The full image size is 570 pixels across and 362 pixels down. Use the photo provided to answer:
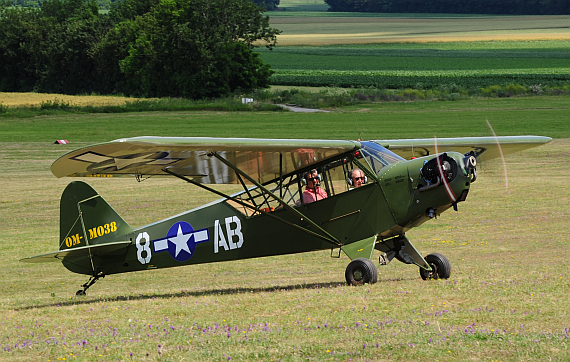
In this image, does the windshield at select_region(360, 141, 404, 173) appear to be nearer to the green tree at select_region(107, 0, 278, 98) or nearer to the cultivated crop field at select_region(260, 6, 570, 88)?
the green tree at select_region(107, 0, 278, 98)

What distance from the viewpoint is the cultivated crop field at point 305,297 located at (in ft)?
23.0

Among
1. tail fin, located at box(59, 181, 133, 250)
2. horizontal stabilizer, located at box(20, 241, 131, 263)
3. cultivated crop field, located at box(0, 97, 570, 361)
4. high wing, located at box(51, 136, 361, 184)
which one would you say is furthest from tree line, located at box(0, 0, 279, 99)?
high wing, located at box(51, 136, 361, 184)

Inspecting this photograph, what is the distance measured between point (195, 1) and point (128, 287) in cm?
6874

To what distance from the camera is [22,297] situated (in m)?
12.3

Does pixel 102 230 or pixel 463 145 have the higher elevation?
pixel 463 145

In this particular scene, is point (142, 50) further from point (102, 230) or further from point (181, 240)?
point (181, 240)

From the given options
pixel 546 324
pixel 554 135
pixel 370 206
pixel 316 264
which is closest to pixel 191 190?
pixel 316 264

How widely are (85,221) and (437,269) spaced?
599 centimetres

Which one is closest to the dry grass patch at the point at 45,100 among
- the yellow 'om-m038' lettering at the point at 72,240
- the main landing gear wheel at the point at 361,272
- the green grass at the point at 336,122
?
the green grass at the point at 336,122

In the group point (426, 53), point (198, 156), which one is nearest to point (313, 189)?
point (198, 156)

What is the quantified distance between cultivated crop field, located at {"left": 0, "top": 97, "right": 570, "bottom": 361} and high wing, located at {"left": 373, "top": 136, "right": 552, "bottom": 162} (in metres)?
0.45

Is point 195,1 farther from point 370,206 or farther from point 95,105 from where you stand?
point 370,206

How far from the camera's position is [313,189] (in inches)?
437

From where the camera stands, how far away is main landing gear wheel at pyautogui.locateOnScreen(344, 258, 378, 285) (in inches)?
404
